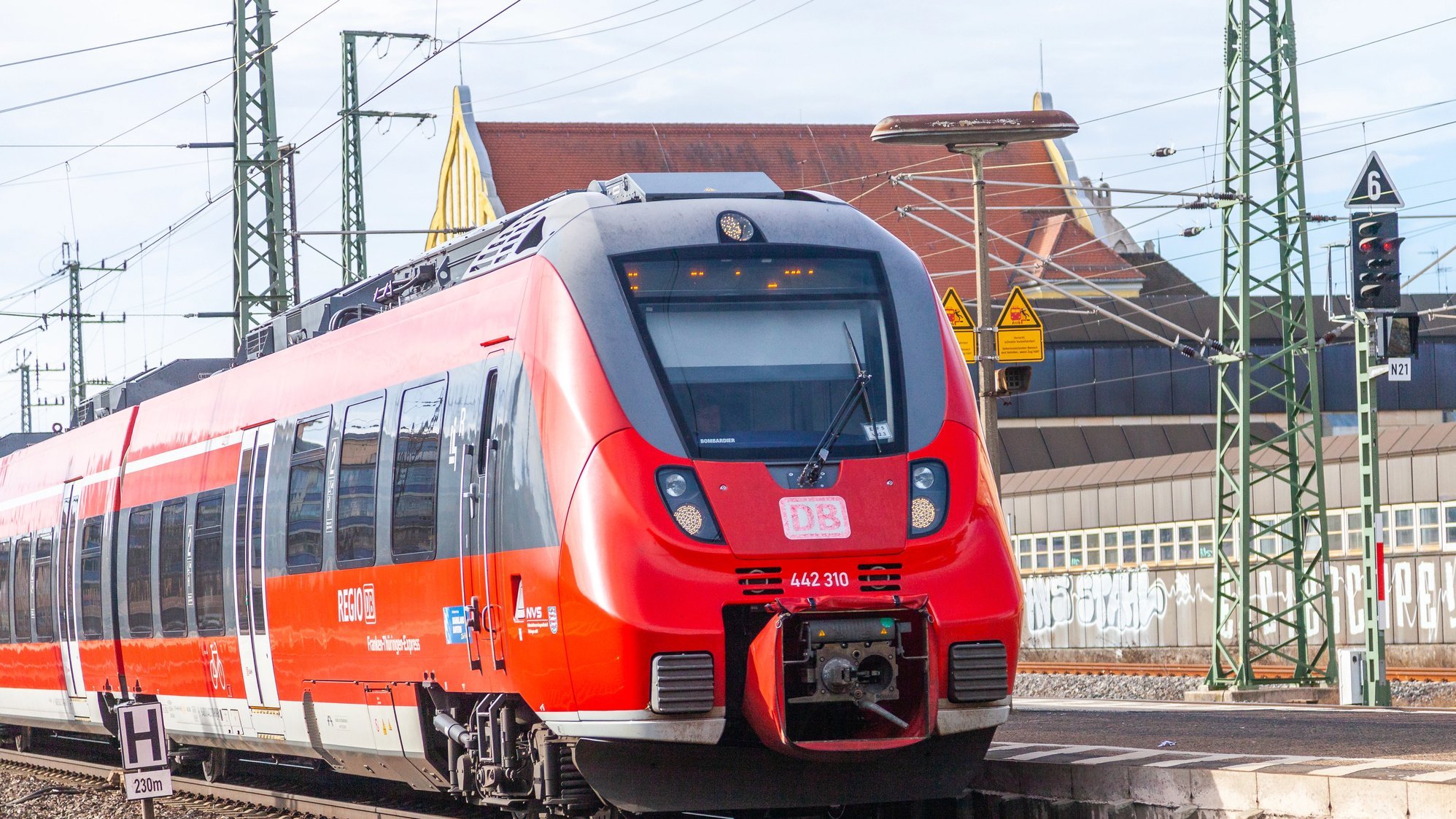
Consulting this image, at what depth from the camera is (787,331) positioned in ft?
33.9

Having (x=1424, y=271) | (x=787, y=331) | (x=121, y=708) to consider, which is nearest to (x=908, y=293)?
(x=787, y=331)

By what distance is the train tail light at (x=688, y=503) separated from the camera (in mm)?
9578

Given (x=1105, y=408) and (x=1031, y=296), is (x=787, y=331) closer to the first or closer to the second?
(x=1105, y=408)

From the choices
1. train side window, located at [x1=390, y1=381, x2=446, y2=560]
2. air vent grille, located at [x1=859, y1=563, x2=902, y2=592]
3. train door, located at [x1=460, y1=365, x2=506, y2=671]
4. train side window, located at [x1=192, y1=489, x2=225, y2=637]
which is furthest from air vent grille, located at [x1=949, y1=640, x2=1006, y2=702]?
train side window, located at [x1=192, y1=489, x2=225, y2=637]

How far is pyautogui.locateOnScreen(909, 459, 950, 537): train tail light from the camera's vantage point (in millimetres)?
9945

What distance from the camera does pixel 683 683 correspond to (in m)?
9.45

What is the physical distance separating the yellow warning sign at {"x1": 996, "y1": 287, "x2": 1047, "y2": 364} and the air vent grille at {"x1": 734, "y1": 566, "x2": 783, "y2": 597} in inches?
606

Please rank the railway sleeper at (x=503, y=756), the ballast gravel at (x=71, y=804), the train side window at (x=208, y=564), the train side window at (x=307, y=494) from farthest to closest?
the ballast gravel at (x=71, y=804) → the train side window at (x=208, y=564) → the train side window at (x=307, y=494) → the railway sleeper at (x=503, y=756)

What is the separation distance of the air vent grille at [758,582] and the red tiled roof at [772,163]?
66284 mm

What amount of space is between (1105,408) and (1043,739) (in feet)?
150

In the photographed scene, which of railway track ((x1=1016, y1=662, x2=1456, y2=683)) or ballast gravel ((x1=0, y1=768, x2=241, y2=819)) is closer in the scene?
ballast gravel ((x1=0, y1=768, x2=241, y2=819))

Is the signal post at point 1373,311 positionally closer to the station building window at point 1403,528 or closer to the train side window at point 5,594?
the station building window at point 1403,528

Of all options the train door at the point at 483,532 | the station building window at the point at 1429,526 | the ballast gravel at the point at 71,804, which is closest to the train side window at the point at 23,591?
the ballast gravel at the point at 71,804

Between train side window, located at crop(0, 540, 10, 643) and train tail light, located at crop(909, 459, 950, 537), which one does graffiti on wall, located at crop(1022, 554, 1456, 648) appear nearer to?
train side window, located at crop(0, 540, 10, 643)
